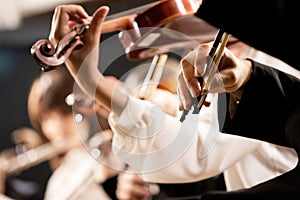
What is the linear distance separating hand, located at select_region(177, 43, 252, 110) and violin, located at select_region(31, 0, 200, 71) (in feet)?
0.43

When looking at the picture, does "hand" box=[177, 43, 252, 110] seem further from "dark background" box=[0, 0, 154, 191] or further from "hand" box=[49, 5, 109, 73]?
"dark background" box=[0, 0, 154, 191]

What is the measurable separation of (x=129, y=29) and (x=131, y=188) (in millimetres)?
285

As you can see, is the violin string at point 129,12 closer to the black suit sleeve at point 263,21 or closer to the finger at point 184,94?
the finger at point 184,94

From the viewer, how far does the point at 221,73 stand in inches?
26.6

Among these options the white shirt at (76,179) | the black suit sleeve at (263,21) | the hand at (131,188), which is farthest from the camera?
the white shirt at (76,179)

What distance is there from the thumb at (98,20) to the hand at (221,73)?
7.7 inches

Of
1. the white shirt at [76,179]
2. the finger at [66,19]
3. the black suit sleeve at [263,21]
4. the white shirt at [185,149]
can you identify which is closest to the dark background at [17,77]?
the white shirt at [76,179]

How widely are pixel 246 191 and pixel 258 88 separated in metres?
0.16

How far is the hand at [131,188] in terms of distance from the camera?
0.95 metres

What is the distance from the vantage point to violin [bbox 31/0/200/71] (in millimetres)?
801

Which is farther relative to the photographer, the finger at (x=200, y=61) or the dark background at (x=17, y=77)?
the dark background at (x=17, y=77)

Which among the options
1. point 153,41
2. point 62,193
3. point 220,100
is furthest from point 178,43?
point 62,193

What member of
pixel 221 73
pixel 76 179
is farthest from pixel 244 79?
pixel 76 179

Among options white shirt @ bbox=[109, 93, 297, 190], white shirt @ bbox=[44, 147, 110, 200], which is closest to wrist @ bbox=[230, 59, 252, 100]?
white shirt @ bbox=[109, 93, 297, 190]
